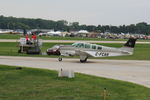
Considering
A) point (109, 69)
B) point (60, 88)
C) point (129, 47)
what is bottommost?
point (109, 69)

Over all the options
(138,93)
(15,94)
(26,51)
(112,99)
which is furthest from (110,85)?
(26,51)

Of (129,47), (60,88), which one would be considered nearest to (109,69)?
(129,47)

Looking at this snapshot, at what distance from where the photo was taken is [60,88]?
1680cm

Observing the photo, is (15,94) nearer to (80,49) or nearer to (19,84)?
(19,84)

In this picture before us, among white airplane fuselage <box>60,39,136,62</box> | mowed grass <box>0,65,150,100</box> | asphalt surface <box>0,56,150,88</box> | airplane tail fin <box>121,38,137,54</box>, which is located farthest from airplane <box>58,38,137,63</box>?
mowed grass <box>0,65,150,100</box>

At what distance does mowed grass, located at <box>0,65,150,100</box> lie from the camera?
14.8m

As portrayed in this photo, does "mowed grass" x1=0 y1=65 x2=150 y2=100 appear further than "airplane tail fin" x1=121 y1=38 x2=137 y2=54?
No

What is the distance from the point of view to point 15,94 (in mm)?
15195

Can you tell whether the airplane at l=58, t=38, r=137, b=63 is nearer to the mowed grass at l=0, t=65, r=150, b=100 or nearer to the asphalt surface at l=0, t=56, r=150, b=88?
the asphalt surface at l=0, t=56, r=150, b=88

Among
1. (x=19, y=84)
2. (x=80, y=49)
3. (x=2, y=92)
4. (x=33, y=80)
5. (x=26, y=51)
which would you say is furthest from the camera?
(x=26, y=51)

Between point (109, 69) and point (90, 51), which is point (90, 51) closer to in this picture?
point (90, 51)

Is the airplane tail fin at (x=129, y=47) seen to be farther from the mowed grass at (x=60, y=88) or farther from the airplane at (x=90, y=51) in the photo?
the mowed grass at (x=60, y=88)

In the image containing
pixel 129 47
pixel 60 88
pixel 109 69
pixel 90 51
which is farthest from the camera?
pixel 129 47

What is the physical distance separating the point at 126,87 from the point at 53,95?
4461 millimetres
